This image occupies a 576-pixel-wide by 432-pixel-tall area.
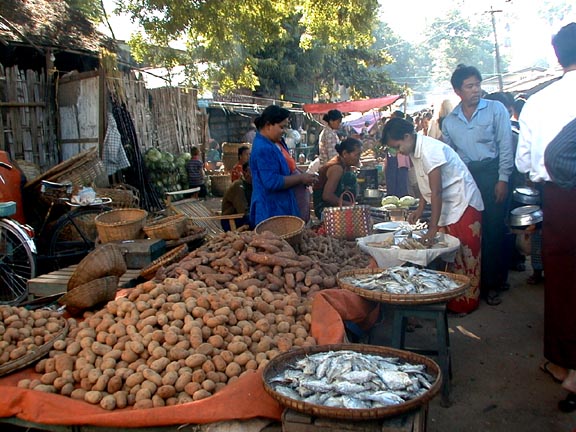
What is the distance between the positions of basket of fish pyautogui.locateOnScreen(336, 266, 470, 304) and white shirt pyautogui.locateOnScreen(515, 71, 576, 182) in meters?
0.84

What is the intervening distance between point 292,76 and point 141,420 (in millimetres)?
18640

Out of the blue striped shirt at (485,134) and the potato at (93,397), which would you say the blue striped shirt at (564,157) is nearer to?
the blue striped shirt at (485,134)

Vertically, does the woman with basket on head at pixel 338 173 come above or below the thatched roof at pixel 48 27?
below

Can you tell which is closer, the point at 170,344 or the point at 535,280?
the point at 170,344

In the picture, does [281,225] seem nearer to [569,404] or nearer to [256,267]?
[256,267]

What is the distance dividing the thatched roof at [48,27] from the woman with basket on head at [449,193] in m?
6.72

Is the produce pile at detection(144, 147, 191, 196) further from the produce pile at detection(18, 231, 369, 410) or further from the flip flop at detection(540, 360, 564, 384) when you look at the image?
the flip flop at detection(540, 360, 564, 384)

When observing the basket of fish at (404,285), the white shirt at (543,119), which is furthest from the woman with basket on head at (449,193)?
the white shirt at (543,119)

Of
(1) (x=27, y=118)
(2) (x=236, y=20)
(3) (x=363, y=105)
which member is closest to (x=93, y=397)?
(1) (x=27, y=118)

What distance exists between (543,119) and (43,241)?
548 cm

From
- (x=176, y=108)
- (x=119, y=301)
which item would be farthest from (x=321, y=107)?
(x=119, y=301)

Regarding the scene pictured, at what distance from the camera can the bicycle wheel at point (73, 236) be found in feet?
19.5

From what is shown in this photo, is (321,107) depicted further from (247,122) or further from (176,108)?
(176,108)

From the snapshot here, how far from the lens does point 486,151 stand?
4637 millimetres
